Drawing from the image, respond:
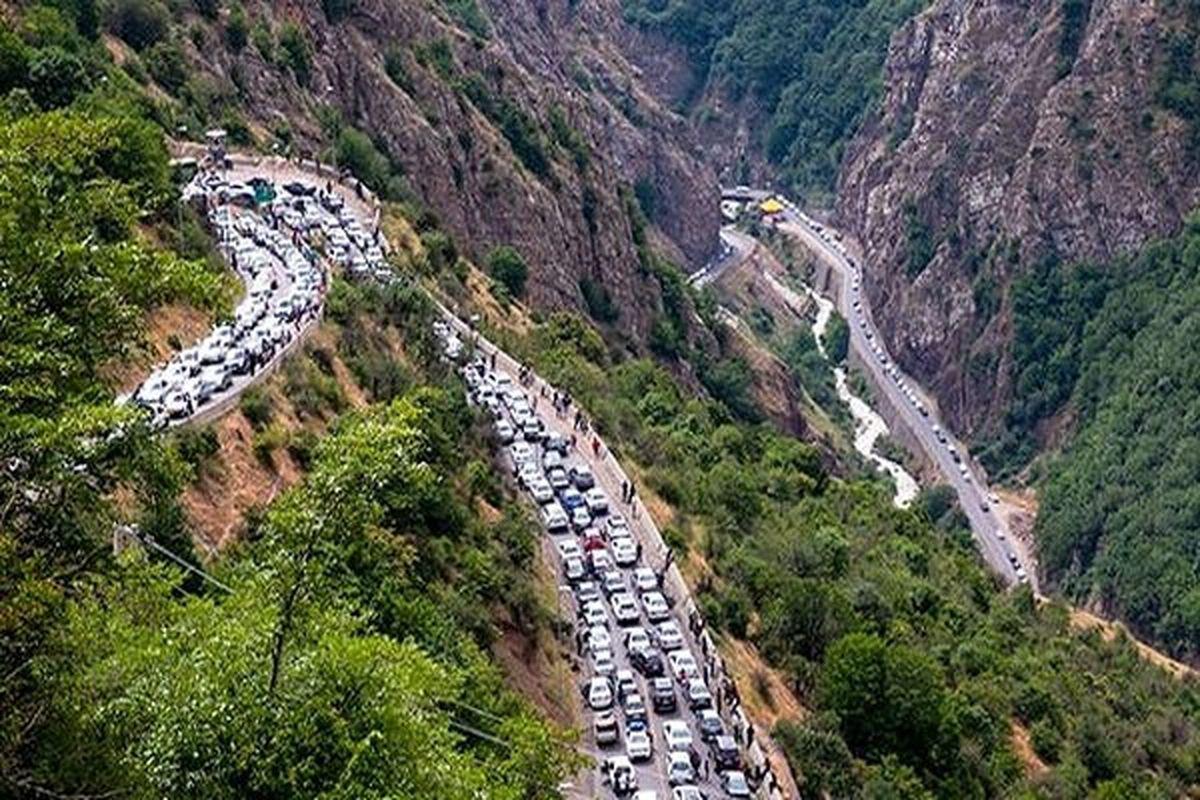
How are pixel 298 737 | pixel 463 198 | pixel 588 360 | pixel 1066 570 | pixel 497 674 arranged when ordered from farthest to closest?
pixel 1066 570 < pixel 463 198 < pixel 588 360 < pixel 497 674 < pixel 298 737

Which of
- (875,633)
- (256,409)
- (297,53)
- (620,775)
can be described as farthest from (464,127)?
(620,775)

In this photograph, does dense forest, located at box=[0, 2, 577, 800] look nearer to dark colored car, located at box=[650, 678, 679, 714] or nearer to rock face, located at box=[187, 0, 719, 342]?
dark colored car, located at box=[650, 678, 679, 714]

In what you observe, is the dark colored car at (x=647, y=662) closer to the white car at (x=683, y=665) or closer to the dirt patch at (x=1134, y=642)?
the white car at (x=683, y=665)

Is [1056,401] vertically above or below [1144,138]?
below

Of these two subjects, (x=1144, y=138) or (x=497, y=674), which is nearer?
(x=497, y=674)

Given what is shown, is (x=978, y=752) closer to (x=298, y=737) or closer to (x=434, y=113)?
(x=298, y=737)

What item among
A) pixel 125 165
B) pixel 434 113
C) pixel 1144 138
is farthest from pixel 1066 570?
pixel 125 165

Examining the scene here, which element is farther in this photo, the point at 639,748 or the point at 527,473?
the point at 527,473

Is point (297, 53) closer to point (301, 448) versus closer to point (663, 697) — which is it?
point (301, 448)
